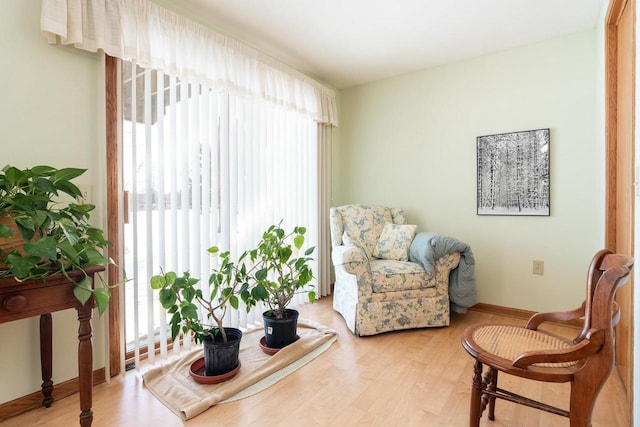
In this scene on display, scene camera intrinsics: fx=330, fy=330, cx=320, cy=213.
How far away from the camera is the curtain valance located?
162 centimetres

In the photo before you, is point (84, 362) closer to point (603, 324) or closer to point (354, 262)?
point (354, 262)

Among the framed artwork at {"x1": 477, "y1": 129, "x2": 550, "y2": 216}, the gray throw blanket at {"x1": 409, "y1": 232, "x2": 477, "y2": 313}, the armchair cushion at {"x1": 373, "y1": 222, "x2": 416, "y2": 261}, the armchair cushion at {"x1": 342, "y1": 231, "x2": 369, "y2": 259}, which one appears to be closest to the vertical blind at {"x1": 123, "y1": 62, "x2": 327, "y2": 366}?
the armchair cushion at {"x1": 342, "y1": 231, "x2": 369, "y2": 259}

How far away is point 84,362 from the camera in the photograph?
4.42ft

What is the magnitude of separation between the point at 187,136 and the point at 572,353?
87.2 inches

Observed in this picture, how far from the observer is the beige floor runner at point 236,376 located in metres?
1.63

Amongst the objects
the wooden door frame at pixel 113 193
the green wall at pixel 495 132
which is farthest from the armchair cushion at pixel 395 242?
the wooden door frame at pixel 113 193

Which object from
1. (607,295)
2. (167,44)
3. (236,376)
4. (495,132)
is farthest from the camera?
(495,132)

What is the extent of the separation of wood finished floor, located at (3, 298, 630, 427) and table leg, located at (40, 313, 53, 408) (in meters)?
0.08

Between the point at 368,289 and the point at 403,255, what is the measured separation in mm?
552

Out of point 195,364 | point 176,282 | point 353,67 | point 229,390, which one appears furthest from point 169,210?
point 353,67

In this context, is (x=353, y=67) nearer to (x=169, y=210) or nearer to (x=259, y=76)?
(x=259, y=76)

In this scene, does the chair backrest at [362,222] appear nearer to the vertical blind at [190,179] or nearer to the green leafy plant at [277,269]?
the vertical blind at [190,179]

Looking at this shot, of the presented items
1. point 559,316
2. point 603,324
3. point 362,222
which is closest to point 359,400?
point 559,316

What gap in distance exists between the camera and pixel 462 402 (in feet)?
5.32
